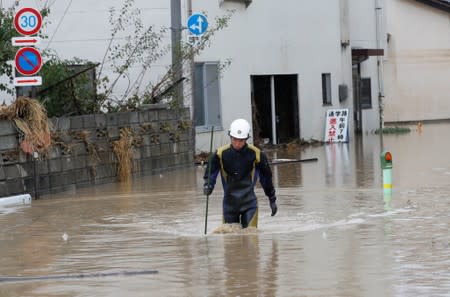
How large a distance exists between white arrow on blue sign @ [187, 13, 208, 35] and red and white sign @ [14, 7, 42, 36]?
806 cm

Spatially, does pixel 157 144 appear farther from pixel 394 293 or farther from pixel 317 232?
pixel 394 293

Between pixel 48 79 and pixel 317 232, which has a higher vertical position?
pixel 48 79

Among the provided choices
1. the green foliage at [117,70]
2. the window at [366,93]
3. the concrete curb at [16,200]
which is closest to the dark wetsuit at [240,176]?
the concrete curb at [16,200]

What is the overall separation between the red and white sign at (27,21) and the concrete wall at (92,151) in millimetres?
1530

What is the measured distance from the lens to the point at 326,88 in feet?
116

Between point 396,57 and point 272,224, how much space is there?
34.7 metres

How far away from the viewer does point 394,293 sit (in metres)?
9.08

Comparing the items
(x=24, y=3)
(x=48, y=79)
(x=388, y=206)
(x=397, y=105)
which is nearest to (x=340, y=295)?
(x=388, y=206)

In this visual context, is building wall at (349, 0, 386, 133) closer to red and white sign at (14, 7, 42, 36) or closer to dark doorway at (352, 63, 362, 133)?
dark doorway at (352, 63, 362, 133)

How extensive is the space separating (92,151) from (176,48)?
19.1 feet

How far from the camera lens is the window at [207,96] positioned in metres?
28.6

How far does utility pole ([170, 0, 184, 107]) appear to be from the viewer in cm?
2538

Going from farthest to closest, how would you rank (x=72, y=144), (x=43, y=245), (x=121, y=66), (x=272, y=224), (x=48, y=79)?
1. (x=121, y=66)
2. (x=48, y=79)
3. (x=72, y=144)
4. (x=272, y=224)
5. (x=43, y=245)

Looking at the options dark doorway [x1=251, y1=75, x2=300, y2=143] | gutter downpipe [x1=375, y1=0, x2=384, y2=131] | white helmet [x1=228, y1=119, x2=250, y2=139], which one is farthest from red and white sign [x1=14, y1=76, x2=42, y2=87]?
gutter downpipe [x1=375, y1=0, x2=384, y2=131]
